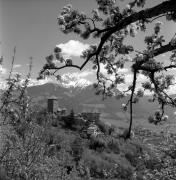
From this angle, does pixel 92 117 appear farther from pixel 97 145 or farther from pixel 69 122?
pixel 97 145

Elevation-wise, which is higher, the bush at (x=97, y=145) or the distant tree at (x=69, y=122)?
the distant tree at (x=69, y=122)

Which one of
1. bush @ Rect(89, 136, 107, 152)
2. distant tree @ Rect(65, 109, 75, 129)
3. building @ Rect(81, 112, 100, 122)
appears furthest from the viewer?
building @ Rect(81, 112, 100, 122)

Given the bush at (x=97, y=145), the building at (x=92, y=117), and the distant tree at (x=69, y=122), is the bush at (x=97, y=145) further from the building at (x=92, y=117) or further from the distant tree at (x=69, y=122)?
the building at (x=92, y=117)

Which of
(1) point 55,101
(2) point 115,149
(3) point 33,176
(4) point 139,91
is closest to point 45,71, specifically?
(4) point 139,91

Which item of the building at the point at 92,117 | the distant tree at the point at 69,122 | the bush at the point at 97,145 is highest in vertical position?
the building at the point at 92,117


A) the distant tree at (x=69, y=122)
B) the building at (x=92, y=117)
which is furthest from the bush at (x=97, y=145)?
the building at (x=92, y=117)

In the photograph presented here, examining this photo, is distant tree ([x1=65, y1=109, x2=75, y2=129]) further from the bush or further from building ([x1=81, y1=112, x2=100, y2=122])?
the bush

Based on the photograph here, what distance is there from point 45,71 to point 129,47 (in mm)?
1912

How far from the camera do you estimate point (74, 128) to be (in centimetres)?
8025

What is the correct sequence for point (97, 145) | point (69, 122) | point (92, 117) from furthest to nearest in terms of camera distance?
1. point (92, 117)
2. point (69, 122)
3. point (97, 145)

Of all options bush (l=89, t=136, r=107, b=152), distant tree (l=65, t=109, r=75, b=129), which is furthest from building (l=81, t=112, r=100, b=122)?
bush (l=89, t=136, r=107, b=152)

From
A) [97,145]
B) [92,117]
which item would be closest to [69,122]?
[97,145]

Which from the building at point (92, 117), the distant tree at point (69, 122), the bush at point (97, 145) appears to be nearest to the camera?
the bush at point (97, 145)

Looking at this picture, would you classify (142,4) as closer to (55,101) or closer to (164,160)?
(164,160)
